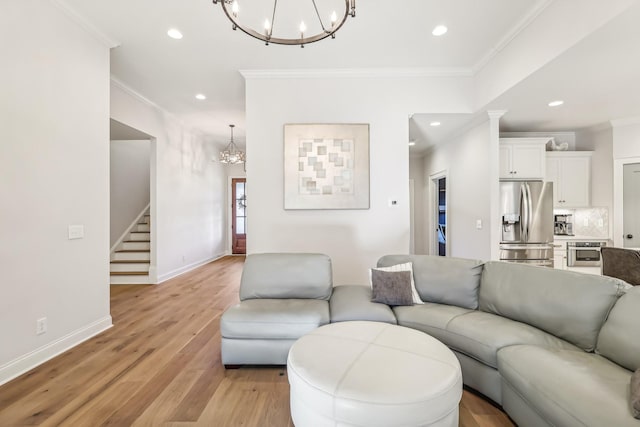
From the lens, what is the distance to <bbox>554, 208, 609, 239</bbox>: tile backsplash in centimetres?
430

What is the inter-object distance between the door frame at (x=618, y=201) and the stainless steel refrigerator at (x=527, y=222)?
1284 mm

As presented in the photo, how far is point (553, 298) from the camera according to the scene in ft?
6.10

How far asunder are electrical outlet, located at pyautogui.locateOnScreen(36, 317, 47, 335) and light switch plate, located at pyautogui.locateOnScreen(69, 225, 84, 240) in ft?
2.32

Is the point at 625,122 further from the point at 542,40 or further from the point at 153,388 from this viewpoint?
the point at 153,388

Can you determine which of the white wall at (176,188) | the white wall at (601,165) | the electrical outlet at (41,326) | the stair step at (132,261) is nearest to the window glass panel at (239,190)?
the white wall at (176,188)

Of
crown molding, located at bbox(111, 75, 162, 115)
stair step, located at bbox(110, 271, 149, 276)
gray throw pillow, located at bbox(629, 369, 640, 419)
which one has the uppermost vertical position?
crown molding, located at bbox(111, 75, 162, 115)

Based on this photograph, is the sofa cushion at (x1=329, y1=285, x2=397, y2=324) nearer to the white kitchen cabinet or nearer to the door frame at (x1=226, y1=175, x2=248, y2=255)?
the white kitchen cabinet

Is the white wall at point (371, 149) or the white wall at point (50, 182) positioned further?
the white wall at point (371, 149)

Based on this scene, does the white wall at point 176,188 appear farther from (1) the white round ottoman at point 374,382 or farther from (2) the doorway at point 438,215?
(2) the doorway at point 438,215

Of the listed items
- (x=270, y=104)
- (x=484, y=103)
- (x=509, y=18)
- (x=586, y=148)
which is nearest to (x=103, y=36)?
(x=270, y=104)

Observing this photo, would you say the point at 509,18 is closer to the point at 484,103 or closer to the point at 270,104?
the point at 484,103

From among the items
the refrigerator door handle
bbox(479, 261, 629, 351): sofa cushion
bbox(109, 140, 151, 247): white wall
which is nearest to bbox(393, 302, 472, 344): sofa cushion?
bbox(479, 261, 629, 351): sofa cushion

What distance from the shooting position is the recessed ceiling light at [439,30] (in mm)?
2746

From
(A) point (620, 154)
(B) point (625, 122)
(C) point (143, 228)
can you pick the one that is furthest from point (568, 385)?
(C) point (143, 228)
